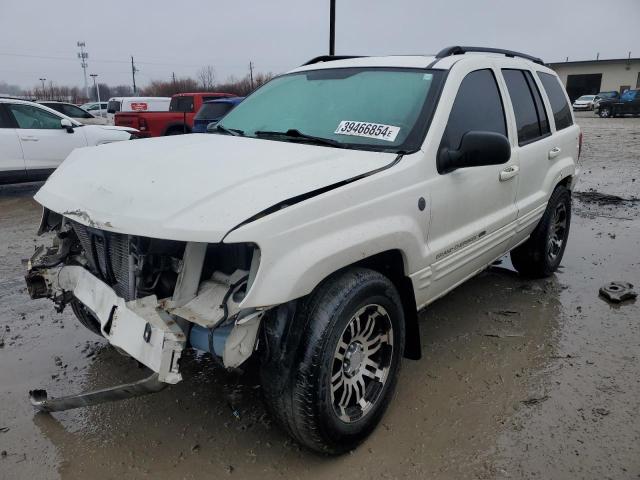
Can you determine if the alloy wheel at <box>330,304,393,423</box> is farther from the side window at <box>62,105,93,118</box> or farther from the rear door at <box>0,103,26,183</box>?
the side window at <box>62,105,93,118</box>

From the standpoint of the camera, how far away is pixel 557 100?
4547mm

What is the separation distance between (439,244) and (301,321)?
3.51 feet

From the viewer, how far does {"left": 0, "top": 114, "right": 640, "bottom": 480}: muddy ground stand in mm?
2422

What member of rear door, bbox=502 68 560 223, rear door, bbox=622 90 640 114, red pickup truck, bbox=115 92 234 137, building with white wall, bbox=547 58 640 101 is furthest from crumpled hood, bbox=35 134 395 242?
building with white wall, bbox=547 58 640 101

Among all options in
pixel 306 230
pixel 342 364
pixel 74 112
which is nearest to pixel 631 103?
pixel 74 112

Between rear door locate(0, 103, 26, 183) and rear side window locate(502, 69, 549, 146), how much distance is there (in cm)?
803

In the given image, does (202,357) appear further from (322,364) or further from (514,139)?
(514,139)

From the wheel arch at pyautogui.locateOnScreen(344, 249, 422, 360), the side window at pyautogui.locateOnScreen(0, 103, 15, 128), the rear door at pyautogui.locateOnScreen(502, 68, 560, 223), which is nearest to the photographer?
the wheel arch at pyautogui.locateOnScreen(344, 249, 422, 360)

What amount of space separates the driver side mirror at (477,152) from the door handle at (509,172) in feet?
2.23

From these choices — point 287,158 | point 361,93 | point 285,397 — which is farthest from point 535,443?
point 361,93

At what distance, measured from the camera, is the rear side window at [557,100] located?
4.38m

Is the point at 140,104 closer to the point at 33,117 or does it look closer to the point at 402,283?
the point at 33,117

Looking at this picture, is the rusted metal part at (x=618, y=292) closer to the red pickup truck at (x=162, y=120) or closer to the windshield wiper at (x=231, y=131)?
the windshield wiper at (x=231, y=131)

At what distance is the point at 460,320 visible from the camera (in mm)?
3928
